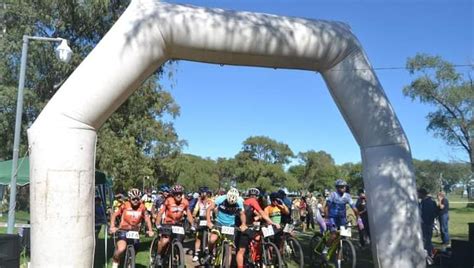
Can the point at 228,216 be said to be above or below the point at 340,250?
above

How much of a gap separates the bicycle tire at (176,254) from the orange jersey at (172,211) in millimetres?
605

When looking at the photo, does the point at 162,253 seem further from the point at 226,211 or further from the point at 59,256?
the point at 59,256

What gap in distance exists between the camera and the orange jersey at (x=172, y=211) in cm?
1020

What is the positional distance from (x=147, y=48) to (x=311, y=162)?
107374mm

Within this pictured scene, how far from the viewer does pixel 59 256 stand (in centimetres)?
685

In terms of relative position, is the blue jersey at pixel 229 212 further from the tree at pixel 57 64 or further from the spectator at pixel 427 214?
the tree at pixel 57 64

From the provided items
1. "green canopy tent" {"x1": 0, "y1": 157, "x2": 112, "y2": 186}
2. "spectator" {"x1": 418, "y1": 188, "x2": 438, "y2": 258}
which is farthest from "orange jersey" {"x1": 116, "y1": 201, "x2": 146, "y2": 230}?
"spectator" {"x1": 418, "y1": 188, "x2": 438, "y2": 258}

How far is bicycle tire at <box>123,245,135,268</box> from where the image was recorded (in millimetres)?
9109

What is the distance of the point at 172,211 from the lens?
10.3m

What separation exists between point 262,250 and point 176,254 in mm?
1575

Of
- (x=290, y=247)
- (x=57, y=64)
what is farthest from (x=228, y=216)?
(x=57, y=64)

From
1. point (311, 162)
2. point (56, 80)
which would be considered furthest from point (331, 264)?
point (311, 162)

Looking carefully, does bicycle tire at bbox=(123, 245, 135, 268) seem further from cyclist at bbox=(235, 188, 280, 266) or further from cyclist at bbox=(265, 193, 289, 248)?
cyclist at bbox=(265, 193, 289, 248)

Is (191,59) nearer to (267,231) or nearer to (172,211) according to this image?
(267,231)
